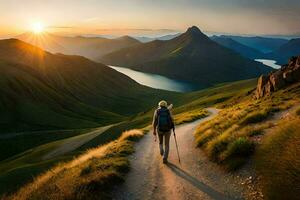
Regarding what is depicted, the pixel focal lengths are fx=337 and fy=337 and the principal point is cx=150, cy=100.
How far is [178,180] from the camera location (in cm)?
1492

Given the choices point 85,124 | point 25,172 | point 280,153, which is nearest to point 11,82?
point 85,124

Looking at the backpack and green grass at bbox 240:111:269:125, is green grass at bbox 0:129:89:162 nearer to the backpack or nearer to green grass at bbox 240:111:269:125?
green grass at bbox 240:111:269:125

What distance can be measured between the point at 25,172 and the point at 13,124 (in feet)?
372

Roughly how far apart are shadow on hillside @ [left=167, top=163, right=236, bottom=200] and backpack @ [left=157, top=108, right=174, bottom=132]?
1989mm

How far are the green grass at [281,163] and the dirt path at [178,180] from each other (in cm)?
125

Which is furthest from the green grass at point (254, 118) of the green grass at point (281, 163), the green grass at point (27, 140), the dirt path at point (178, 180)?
the green grass at point (27, 140)

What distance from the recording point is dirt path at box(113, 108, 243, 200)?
13.0m

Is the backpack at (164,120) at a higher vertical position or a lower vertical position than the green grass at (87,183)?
higher

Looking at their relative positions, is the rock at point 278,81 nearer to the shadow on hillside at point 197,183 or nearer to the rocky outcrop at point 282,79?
the rocky outcrop at point 282,79

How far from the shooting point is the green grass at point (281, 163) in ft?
35.6

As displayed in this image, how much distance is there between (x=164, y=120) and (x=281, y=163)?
7078 millimetres

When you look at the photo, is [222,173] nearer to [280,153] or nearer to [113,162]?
[280,153]

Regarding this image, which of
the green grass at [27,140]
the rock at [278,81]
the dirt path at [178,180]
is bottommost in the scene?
the green grass at [27,140]

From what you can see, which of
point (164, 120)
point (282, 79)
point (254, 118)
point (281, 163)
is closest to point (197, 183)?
point (281, 163)
